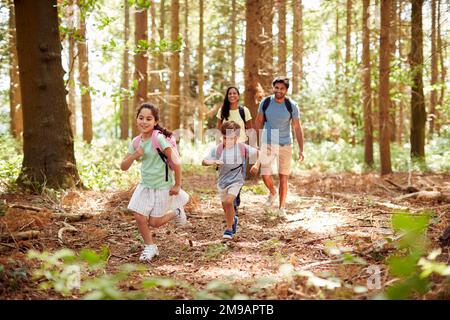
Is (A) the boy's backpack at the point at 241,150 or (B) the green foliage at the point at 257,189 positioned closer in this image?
(A) the boy's backpack at the point at 241,150

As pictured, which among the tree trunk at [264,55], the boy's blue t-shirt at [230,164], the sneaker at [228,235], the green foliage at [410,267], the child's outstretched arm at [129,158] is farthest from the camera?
the tree trunk at [264,55]

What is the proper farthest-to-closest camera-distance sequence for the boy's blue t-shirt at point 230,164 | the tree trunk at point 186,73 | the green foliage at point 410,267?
1. the tree trunk at point 186,73
2. the boy's blue t-shirt at point 230,164
3. the green foliage at point 410,267

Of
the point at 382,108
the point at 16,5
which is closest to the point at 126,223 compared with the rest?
the point at 16,5

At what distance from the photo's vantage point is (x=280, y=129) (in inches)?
313

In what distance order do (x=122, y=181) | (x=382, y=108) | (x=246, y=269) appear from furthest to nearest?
(x=382, y=108) < (x=122, y=181) < (x=246, y=269)

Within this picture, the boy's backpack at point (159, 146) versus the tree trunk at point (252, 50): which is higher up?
the tree trunk at point (252, 50)

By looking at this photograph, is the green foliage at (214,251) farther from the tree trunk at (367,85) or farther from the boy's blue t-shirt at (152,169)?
the tree trunk at (367,85)

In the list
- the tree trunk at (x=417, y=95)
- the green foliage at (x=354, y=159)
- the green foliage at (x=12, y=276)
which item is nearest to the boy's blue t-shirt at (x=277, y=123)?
the green foliage at (x=12, y=276)

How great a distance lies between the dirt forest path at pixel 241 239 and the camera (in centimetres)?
400

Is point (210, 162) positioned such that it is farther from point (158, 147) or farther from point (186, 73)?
point (186, 73)

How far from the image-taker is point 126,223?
22.8 ft

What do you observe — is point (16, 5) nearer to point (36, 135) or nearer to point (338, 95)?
point (36, 135)

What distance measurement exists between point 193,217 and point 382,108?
27.1 ft

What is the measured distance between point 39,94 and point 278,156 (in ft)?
14.3
